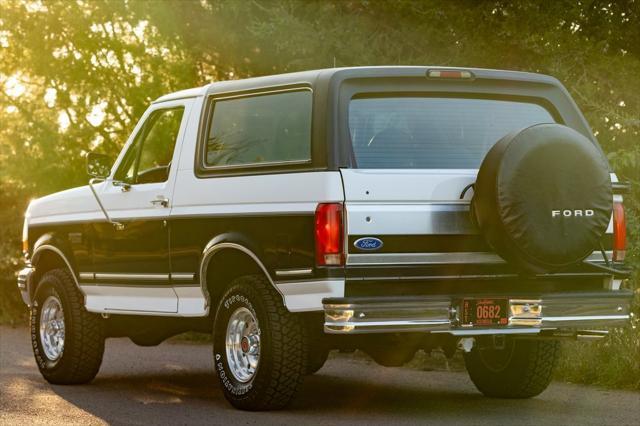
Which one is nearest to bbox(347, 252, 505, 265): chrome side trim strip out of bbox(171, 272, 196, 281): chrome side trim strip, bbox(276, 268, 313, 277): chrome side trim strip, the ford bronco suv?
the ford bronco suv

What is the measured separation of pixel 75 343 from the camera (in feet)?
37.5

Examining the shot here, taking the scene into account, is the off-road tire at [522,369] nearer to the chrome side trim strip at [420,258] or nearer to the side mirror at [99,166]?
the chrome side trim strip at [420,258]

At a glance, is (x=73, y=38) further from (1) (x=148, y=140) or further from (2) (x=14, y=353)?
(1) (x=148, y=140)

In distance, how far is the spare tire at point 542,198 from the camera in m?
8.59

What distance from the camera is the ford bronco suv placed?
8.65 meters

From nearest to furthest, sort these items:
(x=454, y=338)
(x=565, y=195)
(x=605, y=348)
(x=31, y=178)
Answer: (x=565, y=195), (x=454, y=338), (x=605, y=348), (x=31, y=178)

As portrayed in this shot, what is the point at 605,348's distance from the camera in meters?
11.9

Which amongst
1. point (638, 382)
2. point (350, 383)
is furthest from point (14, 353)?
point (638, 382)

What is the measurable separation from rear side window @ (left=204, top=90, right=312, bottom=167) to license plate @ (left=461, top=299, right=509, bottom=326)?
4.46 ft

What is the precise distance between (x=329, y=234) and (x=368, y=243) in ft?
0.79

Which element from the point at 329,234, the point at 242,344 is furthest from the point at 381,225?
the point at 242,344

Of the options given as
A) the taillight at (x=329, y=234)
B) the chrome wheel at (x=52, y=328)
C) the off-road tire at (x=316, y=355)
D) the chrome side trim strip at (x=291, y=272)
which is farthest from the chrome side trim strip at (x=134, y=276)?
the taillight at (x=329, y=234)

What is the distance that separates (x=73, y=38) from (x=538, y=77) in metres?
11.7

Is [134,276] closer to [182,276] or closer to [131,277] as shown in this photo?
[131,277]
